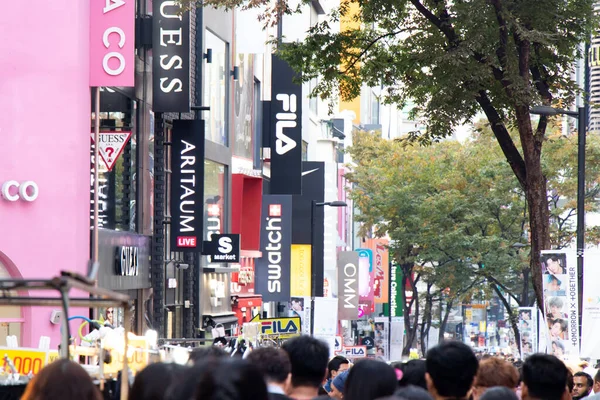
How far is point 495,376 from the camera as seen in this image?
24.2ft

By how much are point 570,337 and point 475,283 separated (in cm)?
3282

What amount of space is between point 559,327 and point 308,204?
32.8 meters

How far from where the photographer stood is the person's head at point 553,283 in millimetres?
17438

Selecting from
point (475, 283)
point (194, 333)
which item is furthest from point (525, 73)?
point (475, 283)

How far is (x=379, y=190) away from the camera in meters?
52.6

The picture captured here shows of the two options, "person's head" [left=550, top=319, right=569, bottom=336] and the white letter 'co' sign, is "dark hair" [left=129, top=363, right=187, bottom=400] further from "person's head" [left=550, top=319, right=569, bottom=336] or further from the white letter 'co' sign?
the white letter 'co' sign

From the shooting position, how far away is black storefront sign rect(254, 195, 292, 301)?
3938 centimetres

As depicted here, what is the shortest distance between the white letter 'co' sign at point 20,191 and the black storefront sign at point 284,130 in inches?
718

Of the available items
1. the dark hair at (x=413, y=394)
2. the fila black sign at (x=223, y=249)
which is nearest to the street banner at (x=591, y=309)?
the dark hair at (x=413, y=394)

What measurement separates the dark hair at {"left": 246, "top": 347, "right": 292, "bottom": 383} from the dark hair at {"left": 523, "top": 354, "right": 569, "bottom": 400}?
1549mm

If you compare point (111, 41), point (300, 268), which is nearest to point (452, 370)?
point (111, 41)

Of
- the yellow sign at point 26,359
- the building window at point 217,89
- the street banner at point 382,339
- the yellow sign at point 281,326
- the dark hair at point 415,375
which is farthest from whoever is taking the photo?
the street banner at point 382,339

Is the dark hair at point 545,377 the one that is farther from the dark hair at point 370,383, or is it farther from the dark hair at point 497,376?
the dark hair at point 370,383

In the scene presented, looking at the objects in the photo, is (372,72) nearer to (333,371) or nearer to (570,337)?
(570,337)
